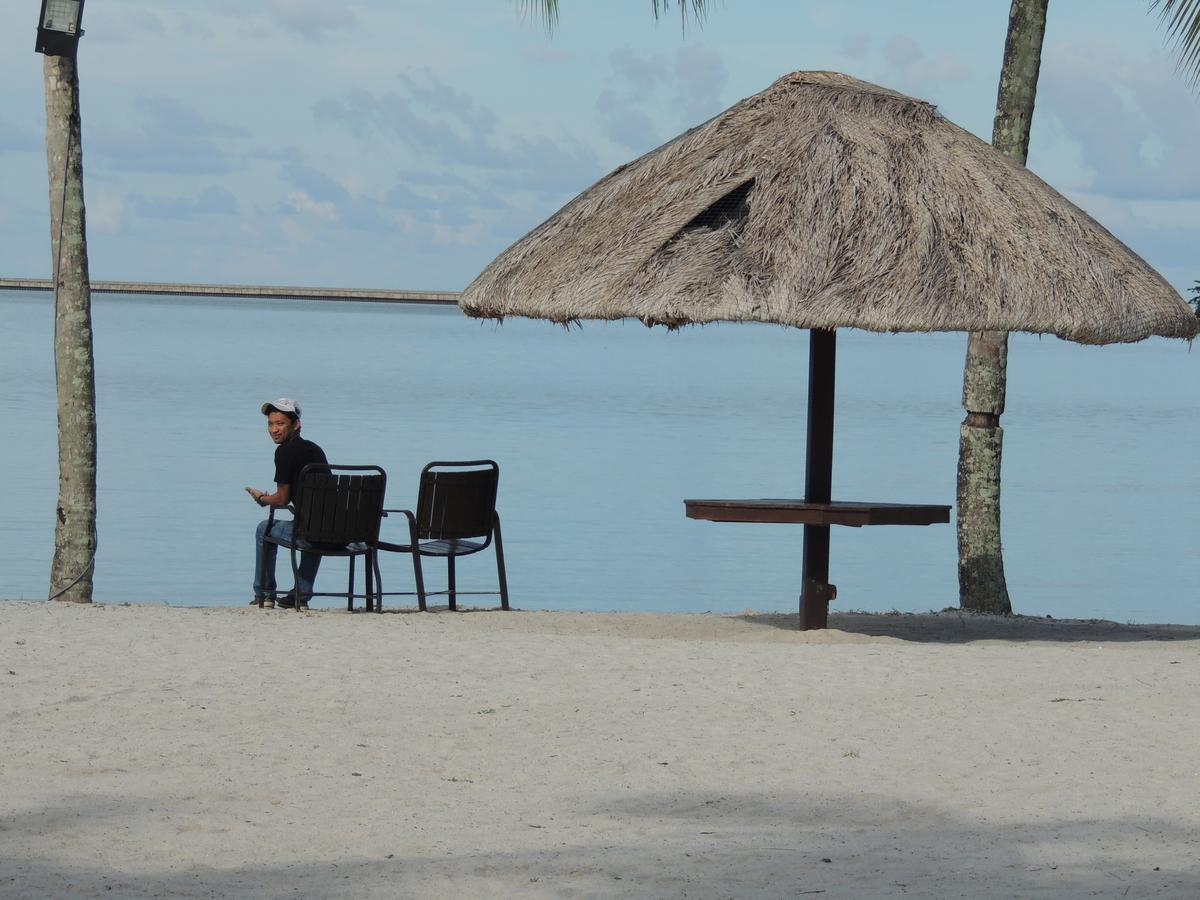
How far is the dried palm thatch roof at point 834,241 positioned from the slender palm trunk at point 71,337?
2.21m

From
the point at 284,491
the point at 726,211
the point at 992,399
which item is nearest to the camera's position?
the point at 726,211

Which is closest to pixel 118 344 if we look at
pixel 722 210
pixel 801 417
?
pixel 801 417

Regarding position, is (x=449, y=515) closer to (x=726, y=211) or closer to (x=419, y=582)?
(x=419, y=582)

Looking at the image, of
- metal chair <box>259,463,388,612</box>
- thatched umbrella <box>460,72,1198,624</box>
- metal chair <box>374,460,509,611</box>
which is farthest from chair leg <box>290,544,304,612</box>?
thatched umbrella <box>460,72,1198,624</box>

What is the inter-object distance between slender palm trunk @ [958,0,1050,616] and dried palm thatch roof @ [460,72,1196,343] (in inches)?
73.0

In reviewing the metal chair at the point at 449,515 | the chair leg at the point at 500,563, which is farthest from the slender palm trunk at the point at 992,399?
the metal chair at the point at 449,515

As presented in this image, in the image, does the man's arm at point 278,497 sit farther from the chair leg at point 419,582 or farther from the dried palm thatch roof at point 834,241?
the dried palm thatch roof at point 834,241

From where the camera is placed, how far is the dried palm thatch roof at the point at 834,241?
8.07 metres

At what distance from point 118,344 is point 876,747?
64211 millimetres

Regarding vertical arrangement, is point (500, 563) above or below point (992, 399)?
below

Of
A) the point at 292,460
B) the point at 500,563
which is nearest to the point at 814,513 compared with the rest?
the point at 500,563

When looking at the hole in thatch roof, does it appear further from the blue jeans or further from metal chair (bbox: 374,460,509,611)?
the blue jeans

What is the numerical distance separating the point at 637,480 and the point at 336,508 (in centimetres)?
1265

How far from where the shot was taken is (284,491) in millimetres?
9305
